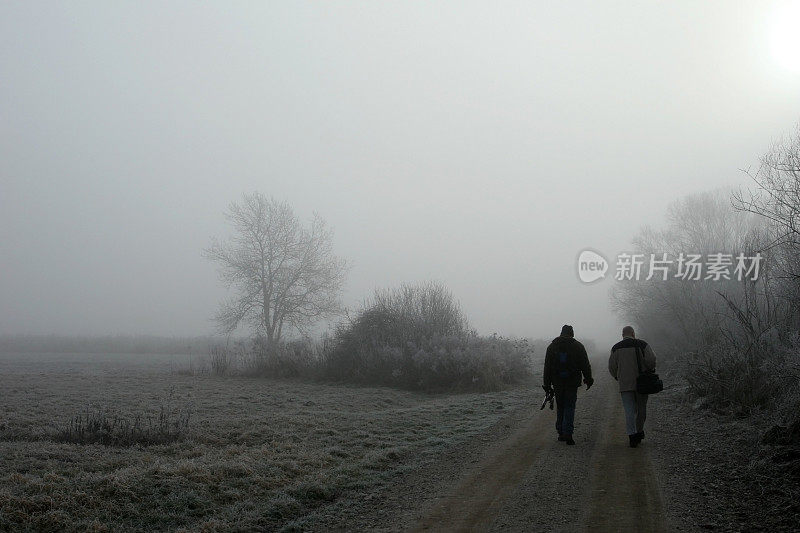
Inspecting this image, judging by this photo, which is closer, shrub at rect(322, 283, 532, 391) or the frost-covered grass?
the frost-covered grass

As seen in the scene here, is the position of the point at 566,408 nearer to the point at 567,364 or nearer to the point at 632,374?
the point at 567,364

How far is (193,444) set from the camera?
10570 mm

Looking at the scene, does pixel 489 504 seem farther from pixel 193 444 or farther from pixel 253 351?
pixel 253 351

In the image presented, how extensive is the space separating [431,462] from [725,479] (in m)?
4.50

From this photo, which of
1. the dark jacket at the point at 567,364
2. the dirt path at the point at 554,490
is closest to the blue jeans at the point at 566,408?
the dark jacket at the point at 567,364

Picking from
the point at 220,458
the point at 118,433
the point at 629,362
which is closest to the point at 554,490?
the point at 629,362

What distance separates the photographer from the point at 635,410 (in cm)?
1009

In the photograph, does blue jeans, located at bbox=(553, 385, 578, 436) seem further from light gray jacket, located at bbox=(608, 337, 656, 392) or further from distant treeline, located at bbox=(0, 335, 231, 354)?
distant treeline, located at bbox=(0, 335, 231, 354)

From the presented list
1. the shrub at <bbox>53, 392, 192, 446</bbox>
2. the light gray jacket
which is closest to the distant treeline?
the shrub at <bbox>53, 392, 192, 446</bbox>

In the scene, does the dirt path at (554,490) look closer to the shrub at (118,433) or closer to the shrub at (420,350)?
the shrub at (118,433)

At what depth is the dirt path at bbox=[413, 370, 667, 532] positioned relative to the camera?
6133 mm

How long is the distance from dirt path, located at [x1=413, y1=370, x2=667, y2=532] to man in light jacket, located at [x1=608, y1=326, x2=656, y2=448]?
37 centimetres

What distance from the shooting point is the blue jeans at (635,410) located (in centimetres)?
994

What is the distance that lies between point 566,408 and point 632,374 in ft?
4.52
